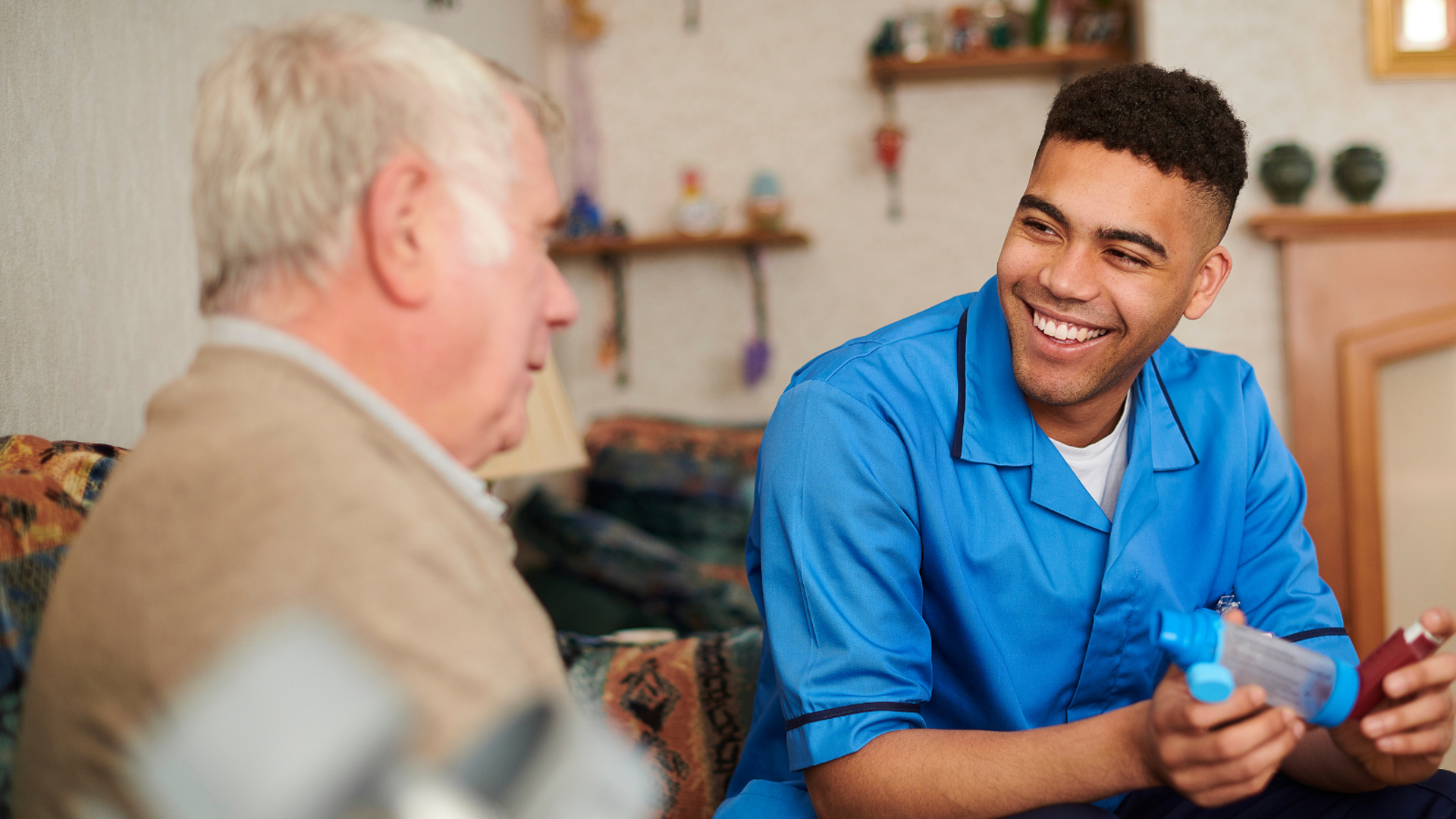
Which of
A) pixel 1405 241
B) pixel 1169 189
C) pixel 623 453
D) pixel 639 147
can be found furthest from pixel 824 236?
pixel 1169 189

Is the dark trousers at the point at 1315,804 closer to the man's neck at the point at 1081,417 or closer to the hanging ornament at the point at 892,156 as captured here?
the man's neck at the point at 1081,417

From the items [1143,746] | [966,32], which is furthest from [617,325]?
[1143,746]

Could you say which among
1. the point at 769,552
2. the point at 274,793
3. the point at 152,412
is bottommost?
the point at 769,552

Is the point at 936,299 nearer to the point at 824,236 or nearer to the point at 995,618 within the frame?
the point at 824,236

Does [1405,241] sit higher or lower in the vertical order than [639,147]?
lower

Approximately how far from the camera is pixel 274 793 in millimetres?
438

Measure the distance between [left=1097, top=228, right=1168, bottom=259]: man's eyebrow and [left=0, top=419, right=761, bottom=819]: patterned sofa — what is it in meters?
0.69

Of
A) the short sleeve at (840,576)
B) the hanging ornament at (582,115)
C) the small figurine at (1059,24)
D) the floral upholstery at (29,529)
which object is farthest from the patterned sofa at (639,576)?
the small figurine at (1059,24)

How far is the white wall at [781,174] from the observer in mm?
3475

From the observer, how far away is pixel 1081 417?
1.27m

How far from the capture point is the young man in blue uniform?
0.97 metres

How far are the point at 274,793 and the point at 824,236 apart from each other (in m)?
3.26

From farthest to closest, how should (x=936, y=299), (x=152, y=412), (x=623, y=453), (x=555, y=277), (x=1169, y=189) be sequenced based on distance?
(x=936, y=299) → (x=623, y=453) → (x=1169, y=189) → (x=555, y=277) → (x=152, y=412)

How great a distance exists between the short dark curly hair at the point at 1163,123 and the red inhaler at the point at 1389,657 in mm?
564
